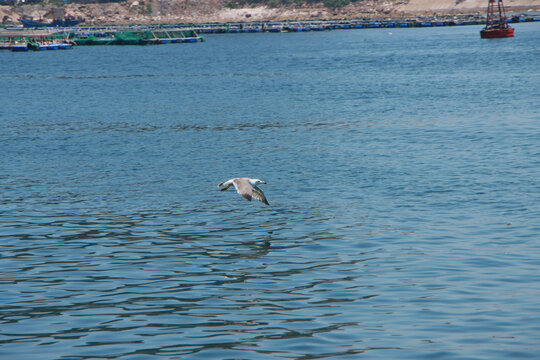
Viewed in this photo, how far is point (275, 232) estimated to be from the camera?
65.2ft

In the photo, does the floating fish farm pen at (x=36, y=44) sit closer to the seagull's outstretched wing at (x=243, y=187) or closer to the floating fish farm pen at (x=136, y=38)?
the floating fish farm pen at (x=136, y=38)

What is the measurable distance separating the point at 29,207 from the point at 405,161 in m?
15.2

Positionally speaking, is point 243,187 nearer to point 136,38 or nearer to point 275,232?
point 275,232

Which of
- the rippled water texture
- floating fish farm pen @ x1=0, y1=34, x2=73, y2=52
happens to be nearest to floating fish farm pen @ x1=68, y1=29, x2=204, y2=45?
floating fish farm pen @ x1=0, y1=34, x2=73, y2=52

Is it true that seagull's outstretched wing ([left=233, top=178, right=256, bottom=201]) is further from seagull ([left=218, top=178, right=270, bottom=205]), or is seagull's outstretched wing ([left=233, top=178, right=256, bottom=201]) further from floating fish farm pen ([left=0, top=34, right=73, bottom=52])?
floating fish farm pen ([left=0, top=34, right=73, bottom=52])

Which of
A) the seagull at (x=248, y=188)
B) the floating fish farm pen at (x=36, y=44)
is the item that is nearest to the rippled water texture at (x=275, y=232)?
the seagull at (x=248, y=188)

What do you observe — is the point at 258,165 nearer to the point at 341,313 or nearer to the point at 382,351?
the point at 341,313

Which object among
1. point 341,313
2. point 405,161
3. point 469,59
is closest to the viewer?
point 341,313

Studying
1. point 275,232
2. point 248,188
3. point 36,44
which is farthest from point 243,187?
point 36,44

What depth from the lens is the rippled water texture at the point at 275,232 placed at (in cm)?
1277

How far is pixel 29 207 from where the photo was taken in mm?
23094

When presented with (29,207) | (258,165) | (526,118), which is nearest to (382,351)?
(29,207)

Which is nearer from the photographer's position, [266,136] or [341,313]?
[341,313]

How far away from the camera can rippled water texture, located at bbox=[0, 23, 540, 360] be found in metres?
12.8
